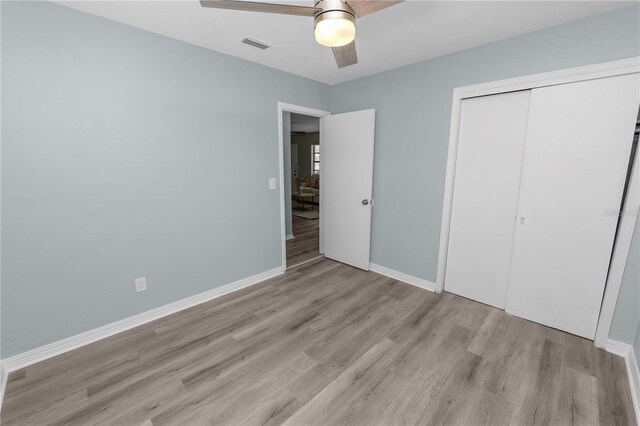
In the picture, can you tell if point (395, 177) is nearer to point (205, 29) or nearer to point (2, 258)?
point (205, 29)

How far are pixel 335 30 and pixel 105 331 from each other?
278 centimetres

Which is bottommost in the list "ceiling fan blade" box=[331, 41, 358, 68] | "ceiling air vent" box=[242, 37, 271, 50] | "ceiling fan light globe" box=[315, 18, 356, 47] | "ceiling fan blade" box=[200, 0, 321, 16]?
"ceiling fan light globe" box=[315, 18, 356, 47]

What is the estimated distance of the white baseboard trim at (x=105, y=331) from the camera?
6.25ft

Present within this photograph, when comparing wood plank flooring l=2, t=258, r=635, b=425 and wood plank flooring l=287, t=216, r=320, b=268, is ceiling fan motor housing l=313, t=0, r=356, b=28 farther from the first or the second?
wood plank flooring l=287, t=216, r=320, b=268

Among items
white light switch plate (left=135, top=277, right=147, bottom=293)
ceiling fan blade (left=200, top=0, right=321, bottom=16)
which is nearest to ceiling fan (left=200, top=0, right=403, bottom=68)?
ceiling fan blade (left=200, top=0, right=321, bottom=16)

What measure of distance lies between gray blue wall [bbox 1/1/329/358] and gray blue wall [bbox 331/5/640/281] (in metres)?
1.38

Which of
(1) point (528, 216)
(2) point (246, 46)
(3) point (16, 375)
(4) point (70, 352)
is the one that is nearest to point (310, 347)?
(4) point (70, 352)

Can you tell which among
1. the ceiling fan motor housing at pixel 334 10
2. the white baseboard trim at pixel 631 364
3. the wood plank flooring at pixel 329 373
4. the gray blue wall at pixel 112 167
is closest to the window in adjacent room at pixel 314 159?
the gray blue wall at pixel 112 167

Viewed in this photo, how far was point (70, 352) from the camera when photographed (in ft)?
6.81

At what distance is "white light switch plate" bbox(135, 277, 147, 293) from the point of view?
2385 millimetres

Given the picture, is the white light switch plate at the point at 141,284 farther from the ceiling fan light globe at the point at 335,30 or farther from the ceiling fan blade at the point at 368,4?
the ceiling fan blade at the point at 368,4

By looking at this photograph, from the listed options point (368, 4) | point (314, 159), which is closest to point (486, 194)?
point (368, 4)

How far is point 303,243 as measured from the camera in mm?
4836

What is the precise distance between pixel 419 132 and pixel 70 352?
12.1 ft
